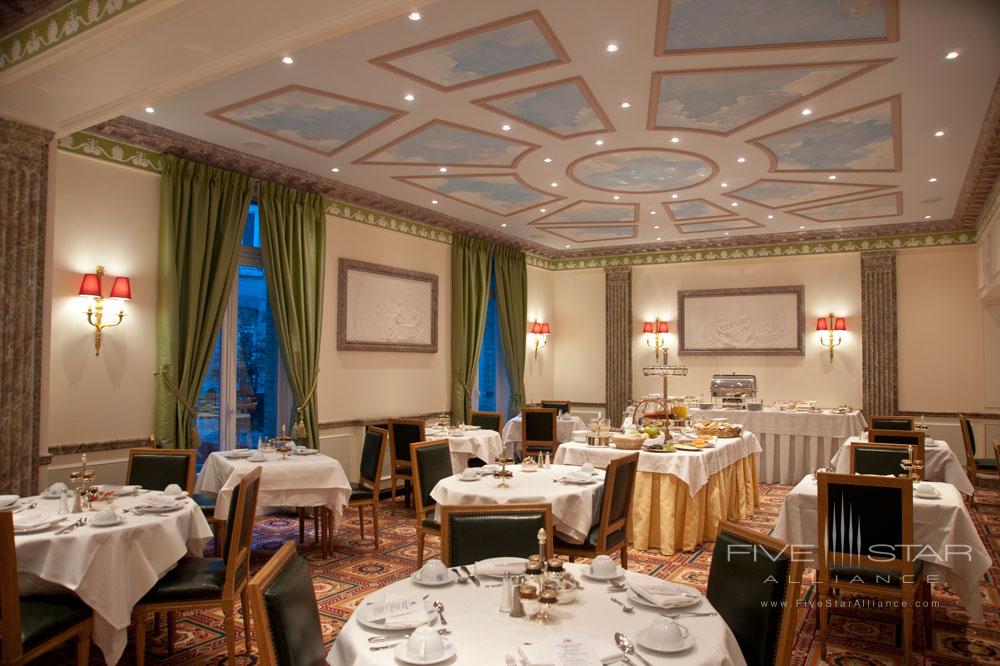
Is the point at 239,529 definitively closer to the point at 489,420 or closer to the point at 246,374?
the point at 246,374

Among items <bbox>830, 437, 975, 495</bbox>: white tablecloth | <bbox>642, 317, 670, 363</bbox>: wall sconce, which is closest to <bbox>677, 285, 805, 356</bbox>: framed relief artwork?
<bbox>642, 317, 670, 363</bbox>: wall sconce

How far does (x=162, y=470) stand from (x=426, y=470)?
1.80 m

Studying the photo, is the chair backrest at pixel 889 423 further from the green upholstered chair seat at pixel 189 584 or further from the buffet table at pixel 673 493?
the green upholstered chair seat at pixel 189 584

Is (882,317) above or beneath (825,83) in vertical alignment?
beneath

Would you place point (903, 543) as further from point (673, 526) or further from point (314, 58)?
point (314, 58)

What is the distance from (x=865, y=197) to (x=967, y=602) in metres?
5.33

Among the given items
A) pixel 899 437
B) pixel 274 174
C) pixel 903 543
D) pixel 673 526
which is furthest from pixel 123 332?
pixel 899 437

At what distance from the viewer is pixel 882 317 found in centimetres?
934

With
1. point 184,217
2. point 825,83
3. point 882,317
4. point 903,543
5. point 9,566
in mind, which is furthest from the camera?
point 882,317

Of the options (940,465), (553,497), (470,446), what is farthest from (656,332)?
(553,497)

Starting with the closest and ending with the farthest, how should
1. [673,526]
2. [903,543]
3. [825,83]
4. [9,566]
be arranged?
[9,566] < [903,543] < [825,83] < [673,526]

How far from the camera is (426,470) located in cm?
481

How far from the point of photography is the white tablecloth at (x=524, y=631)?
1.82 meters

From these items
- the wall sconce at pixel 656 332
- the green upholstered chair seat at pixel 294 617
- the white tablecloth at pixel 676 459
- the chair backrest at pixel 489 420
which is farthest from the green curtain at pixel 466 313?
the green upholstered chair seat at pixel 294 617
